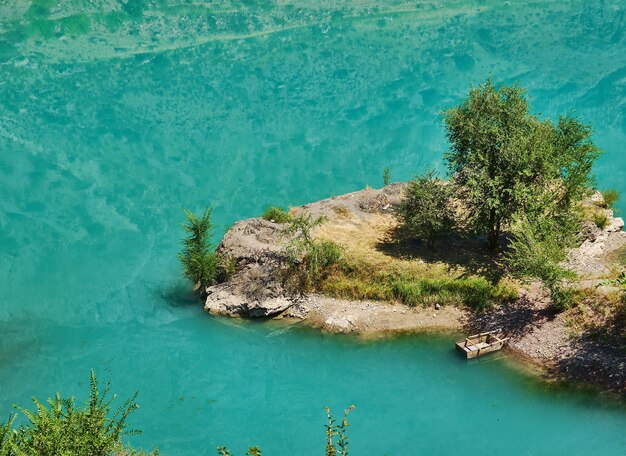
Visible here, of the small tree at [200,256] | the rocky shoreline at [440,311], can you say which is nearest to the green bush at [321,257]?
the rocky shoreline at [440,311]

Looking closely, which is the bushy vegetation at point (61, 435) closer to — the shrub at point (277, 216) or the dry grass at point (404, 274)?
the dry grass at point (404, 274)

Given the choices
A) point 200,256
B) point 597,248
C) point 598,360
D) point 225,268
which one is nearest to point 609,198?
point 597,248

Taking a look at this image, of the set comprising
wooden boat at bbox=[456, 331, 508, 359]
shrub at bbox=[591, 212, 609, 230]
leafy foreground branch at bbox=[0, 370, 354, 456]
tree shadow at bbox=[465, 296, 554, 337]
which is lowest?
leafy foreground branch at bbox=[0, 370, 354, 456]

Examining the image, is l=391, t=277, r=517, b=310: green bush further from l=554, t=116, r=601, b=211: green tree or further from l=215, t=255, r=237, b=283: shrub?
l=215, t=255, r=237, b=283: shrub

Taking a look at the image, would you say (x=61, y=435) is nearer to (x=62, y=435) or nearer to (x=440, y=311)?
(x=62, y=435)

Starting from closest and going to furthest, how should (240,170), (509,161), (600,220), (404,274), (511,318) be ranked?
1. (511,318)
2. (509,161)
3. (404,274)
4. (600,220)
5. (240,170)

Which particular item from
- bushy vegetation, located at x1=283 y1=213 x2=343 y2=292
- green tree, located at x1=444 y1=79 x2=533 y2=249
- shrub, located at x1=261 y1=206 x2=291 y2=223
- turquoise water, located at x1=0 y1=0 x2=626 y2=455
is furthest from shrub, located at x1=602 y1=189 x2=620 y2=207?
shrub, located at x1=261 y1=206 x2=291 y2=223

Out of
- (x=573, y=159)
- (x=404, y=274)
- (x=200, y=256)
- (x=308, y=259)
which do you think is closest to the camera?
(x=404, y=274)
